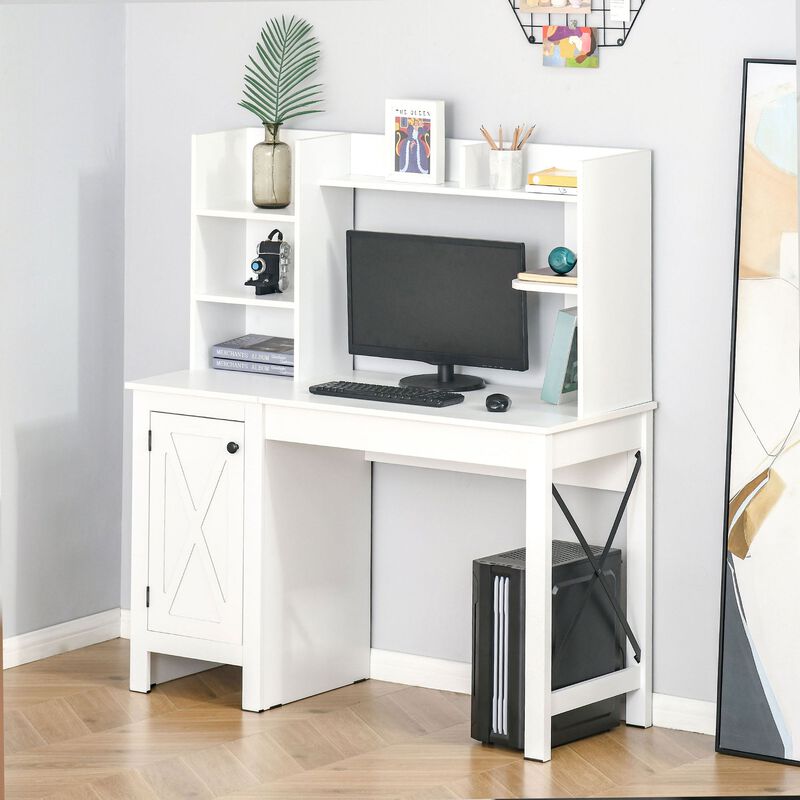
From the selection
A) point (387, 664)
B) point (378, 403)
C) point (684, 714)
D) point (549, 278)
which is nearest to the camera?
point (549, 278)

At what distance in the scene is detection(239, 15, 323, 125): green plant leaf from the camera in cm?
360

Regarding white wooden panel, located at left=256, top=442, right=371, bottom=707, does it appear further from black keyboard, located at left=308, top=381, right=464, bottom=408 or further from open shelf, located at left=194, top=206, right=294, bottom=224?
open shelf, located at left=194, top=206, right=294, bottom=224

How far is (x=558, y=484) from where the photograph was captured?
3416mm

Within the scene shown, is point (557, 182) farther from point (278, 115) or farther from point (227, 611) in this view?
point (227, 611)

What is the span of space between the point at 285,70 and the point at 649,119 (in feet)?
3.66

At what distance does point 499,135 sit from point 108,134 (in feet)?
4.48

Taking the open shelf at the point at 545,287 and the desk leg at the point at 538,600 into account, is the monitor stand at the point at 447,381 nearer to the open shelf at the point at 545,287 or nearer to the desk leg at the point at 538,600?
the open shelf at the point at 545,287

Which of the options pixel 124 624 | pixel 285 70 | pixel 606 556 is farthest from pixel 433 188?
pixel 124 624

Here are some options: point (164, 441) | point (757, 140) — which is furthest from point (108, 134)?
point (757, 140)

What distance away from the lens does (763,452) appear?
305 cm

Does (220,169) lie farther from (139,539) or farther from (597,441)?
(597,441)

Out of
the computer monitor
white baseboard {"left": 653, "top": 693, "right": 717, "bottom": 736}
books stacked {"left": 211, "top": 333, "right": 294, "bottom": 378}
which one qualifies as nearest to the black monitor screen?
the computer monitor

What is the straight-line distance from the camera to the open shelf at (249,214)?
11.3ft

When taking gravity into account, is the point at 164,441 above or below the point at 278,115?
below
